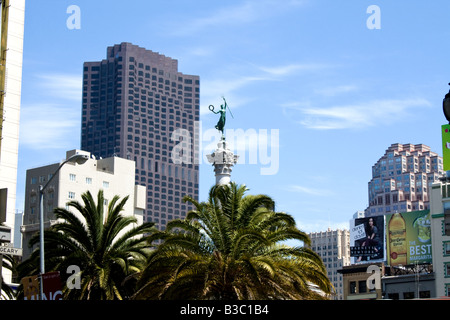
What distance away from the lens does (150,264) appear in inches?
1375

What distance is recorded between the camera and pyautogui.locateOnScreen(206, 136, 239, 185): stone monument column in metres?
71.8

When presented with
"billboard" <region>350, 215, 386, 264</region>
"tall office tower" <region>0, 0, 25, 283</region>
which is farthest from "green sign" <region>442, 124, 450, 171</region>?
"tall office tower" <region>0, 0, 25, 283</region>

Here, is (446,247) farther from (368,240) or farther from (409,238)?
(368,240)

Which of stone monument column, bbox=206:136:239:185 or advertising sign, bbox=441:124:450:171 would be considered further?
advertising sign, bbox=441:124:450:171

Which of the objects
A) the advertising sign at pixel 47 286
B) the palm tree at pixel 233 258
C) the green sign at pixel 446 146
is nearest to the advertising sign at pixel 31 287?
the advertising sign at pixel 47 286

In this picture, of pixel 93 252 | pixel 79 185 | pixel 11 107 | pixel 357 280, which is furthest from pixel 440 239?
pixel 93 252

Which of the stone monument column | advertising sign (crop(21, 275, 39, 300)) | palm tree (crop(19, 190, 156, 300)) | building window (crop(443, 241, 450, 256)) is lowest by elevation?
advertising sign (crop(21, 275, 39, 300))

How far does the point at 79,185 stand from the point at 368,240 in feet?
163

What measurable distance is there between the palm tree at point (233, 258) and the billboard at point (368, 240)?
82.4 m

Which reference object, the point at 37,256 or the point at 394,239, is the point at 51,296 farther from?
the point at 394,239

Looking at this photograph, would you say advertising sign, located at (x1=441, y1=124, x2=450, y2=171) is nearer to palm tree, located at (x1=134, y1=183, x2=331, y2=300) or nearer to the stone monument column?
the stone monument column

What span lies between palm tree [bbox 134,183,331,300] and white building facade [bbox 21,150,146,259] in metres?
91.8

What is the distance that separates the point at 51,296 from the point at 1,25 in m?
21.0
